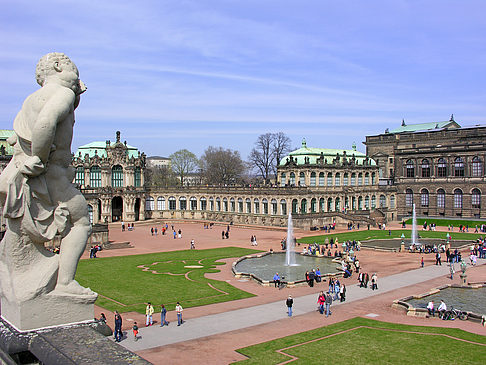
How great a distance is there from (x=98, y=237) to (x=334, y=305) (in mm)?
33415

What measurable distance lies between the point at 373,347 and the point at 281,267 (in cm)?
2143

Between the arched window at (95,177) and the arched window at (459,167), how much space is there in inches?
2555

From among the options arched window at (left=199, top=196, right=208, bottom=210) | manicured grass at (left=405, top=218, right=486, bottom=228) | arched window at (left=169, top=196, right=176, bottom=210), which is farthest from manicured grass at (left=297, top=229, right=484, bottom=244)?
arched window at (left=169, top=196, right=176, bottom=210)

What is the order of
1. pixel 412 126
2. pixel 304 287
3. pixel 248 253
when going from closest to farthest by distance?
pixel 304 287
pixel 248 253
pixel 412 126

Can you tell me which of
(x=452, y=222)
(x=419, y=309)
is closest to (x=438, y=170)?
(x=452, y=222)

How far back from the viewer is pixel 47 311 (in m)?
6.72

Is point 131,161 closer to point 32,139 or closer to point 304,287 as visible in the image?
point 304,287

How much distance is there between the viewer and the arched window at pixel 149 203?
303 feet

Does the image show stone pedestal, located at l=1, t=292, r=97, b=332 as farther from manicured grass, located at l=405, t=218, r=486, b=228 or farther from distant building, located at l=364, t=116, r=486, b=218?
distant building, located at l=364, t=116, r=486, b=218

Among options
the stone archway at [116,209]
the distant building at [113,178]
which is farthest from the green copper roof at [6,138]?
the stone archway at [116,209]

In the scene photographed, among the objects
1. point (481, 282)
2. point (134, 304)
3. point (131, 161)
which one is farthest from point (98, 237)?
point (481, 282)

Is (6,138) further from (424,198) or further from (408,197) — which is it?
(424,198)

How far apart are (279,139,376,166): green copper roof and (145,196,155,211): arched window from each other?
2547 cm

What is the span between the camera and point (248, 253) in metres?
50.6
